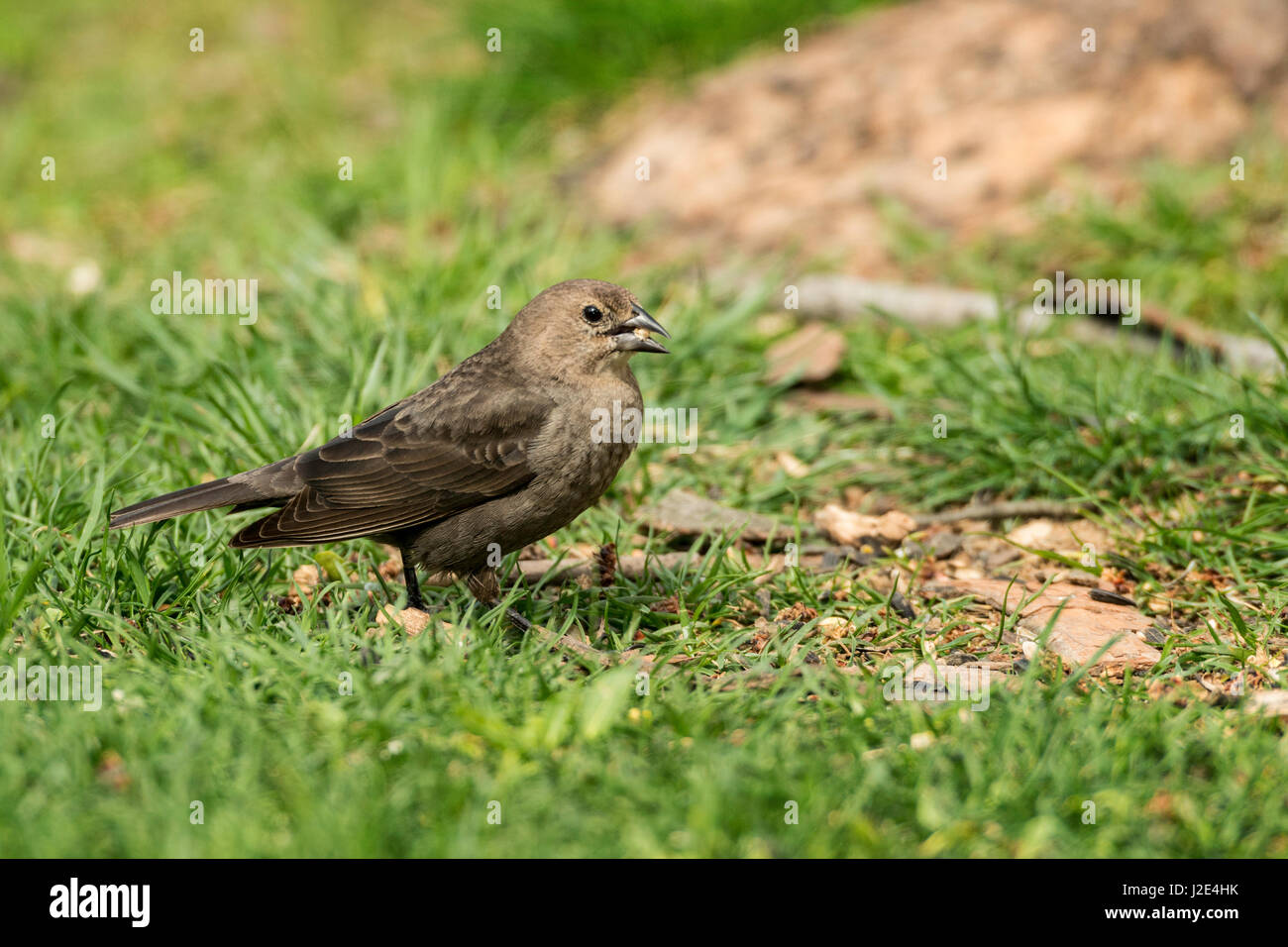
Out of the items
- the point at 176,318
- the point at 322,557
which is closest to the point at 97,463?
the point at 322,557

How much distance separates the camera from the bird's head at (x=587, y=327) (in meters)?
4.43

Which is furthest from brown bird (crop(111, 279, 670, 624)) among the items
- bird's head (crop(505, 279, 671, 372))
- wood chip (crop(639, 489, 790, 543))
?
wood chip (crop(639, 489, 790, 543))

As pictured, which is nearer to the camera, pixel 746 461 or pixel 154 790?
pixel 154 790

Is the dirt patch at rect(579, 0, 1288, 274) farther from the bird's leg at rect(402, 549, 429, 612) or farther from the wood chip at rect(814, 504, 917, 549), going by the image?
the bird's leg at rect(402, 549, 429, 612)

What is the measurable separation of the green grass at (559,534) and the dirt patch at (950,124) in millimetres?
405

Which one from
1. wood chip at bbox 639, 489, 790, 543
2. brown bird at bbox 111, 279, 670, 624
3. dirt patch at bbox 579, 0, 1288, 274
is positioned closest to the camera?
brown bird at bbox 111, 279, 670, 624

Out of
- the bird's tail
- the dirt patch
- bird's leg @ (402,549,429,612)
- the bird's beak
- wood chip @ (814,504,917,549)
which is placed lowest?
bird's leg @ (402,549,429,612)

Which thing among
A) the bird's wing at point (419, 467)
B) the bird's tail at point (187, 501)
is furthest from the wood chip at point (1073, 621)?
the bird's tail at point (187, 501)

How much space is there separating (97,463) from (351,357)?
1.15 metres

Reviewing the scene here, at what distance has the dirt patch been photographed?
723 cm

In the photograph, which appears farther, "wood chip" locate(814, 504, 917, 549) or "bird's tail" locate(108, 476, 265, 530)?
"wood chip" locate(814, 504, 917, 549)

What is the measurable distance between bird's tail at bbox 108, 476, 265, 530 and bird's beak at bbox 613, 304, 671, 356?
4.21ft
